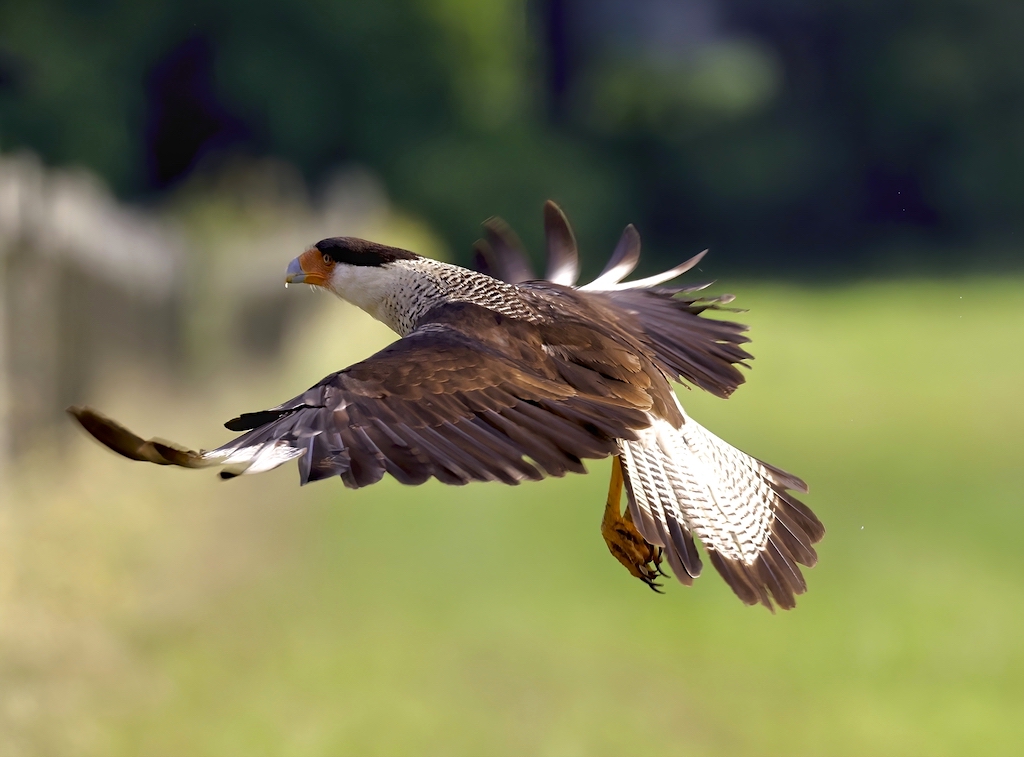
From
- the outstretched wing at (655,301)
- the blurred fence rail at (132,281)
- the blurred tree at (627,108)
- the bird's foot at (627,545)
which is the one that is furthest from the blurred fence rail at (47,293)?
the blurred tree at (627,108)

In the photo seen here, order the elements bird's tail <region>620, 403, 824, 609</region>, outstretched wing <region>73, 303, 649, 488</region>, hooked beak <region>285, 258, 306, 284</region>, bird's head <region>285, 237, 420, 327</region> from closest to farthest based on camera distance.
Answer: outstretched wing <region>73, 303, 649, 488</region>, bird's tail <region>620, 403, 824, 609</region>, bird's head <region>285, 237, 420, 327</region>, hooked beak <region>285, 258, 306, 284</region>

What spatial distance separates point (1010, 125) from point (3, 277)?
1091cm

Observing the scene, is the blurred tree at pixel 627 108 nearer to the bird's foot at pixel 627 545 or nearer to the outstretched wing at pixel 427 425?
the bird's foot at pixel 627 545

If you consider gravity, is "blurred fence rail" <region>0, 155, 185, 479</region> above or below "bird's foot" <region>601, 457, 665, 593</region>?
below

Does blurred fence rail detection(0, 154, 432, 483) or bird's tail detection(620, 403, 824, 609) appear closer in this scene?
bird's tail detection(620, 403, 824, 609)

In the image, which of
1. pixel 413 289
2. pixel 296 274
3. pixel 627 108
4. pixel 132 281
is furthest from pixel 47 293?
pixel 627 108

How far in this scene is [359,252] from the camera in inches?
93.7

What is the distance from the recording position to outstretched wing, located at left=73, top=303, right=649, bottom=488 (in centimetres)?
164

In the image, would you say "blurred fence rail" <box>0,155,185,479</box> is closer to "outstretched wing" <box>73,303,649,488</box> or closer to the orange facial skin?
the orange facial skin

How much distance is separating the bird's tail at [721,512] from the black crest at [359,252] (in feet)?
1.95

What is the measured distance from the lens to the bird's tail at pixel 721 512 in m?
1.99

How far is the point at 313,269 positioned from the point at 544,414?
2.70 feet

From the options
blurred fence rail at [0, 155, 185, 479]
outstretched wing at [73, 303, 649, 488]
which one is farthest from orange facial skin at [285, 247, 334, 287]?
blurred fence rail at [0, 155, 185, 479]

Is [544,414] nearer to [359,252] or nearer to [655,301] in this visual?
[359,252]
